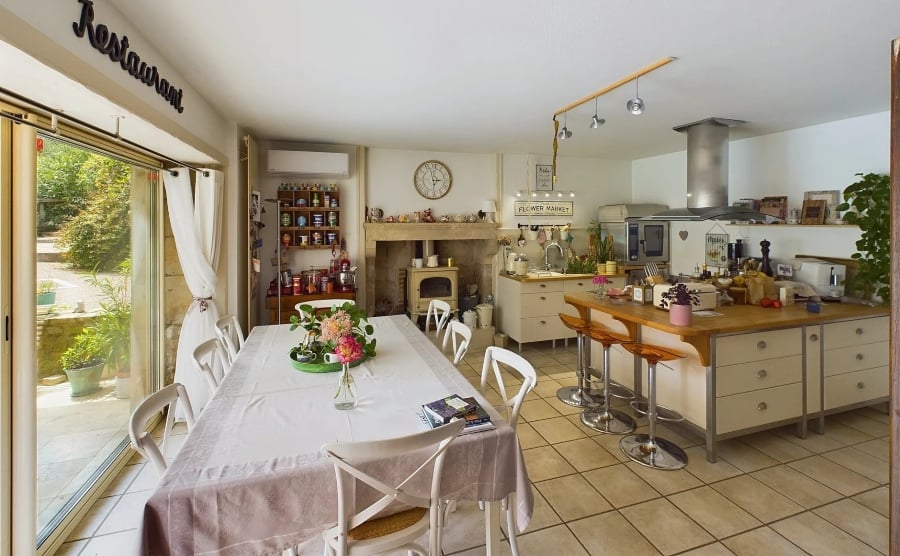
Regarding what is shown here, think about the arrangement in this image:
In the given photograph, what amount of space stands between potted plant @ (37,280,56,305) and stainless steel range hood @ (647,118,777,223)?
175 inches

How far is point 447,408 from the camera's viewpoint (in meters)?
1.65

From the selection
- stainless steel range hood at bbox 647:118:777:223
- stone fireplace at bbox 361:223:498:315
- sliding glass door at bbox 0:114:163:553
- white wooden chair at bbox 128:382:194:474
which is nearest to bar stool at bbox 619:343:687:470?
stainless steel range hood at bbox 647:118:777:223

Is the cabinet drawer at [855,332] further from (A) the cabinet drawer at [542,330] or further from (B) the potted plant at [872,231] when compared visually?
(A) the cabinet drawer at [542,330]

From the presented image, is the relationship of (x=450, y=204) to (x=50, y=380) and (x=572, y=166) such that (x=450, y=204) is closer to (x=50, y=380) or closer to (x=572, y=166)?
(x=572, y=166)

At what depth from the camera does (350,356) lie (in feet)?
5.85

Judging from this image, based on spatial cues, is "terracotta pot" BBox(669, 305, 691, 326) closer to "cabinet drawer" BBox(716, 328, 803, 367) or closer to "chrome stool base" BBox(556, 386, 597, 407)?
"cabinet drawer" BBox(716, 328, 803, 367)

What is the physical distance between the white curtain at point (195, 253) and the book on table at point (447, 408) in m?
2.38

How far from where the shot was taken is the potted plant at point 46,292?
6.41 ft

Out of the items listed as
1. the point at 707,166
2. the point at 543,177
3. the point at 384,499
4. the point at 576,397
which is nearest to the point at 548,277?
the point at 543,177

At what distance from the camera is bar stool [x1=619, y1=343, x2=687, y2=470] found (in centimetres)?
264

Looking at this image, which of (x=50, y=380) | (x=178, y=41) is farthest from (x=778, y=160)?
(x=50, y=380)

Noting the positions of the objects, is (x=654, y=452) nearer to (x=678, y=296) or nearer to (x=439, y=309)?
(x=678, y=296)

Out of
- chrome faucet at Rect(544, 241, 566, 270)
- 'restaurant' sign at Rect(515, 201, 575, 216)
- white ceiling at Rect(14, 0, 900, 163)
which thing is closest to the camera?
white ceiling at Rect(14, 0, 900, 163)

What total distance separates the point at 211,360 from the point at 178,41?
92.2 inches
